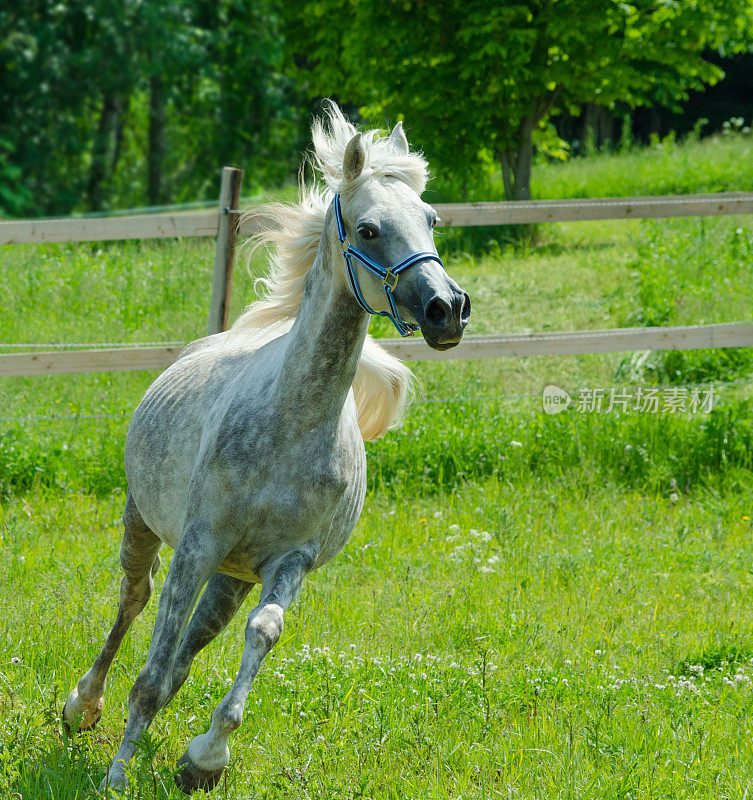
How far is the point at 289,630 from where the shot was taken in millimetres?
4492

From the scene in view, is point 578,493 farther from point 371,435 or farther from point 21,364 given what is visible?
point 21,364

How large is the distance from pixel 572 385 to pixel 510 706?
4.53 meters

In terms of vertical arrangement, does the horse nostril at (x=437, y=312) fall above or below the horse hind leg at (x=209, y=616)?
above

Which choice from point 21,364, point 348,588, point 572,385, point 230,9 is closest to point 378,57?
point 572,385

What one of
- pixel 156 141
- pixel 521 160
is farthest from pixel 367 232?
pixel 156 141

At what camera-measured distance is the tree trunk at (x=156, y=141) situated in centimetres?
2705

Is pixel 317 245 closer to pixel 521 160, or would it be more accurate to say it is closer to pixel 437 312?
pixel 437 312

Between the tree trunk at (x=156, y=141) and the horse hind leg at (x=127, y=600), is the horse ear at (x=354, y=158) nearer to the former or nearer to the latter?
the horse hind leg at (x=127, y=600)

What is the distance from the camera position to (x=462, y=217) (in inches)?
257

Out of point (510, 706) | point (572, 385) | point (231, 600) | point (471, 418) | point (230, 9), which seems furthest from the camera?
point (230, 9)

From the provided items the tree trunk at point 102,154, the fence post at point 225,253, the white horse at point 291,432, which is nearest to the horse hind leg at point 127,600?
the white horse at point 291,432

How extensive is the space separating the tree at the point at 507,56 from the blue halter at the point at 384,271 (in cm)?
928

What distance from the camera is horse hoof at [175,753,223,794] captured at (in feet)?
9.23

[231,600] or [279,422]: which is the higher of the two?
[279,422]
